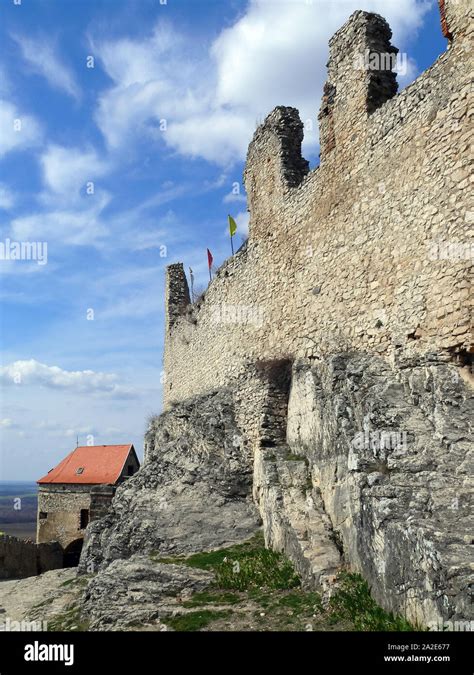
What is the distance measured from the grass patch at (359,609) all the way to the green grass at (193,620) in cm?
183

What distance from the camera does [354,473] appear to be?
27.5 ft

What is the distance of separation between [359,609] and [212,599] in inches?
122

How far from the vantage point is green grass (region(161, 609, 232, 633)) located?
26.7 ft

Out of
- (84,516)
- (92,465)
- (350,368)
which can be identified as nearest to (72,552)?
(84,516)

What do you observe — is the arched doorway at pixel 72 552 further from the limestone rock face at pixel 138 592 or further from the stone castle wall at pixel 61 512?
the limestone rock face at pixel 138 592

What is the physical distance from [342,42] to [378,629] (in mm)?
10815

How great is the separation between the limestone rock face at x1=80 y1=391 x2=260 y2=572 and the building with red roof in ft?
56.9

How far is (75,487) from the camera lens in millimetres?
36000

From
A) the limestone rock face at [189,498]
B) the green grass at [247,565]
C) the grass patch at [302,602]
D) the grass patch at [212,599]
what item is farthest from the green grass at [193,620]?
the limestone rock face at [189,498]

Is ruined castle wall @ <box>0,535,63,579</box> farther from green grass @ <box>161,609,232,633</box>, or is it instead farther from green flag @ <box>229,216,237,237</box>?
green grass @ <box>161,609,232,633</box>

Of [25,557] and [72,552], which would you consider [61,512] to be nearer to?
[72,552]

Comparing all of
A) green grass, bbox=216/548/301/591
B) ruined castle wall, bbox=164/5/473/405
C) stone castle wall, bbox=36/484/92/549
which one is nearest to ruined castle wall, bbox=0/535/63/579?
stone castle wall, bbox=36/484/92/549

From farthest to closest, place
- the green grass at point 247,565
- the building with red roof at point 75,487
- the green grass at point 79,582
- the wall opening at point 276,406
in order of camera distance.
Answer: the building with red roof at point 75,487 < the green grass at point 79,582 < the wall opening at point 276,406 < the green grass at point 247,565

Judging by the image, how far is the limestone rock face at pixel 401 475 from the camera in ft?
20.1
